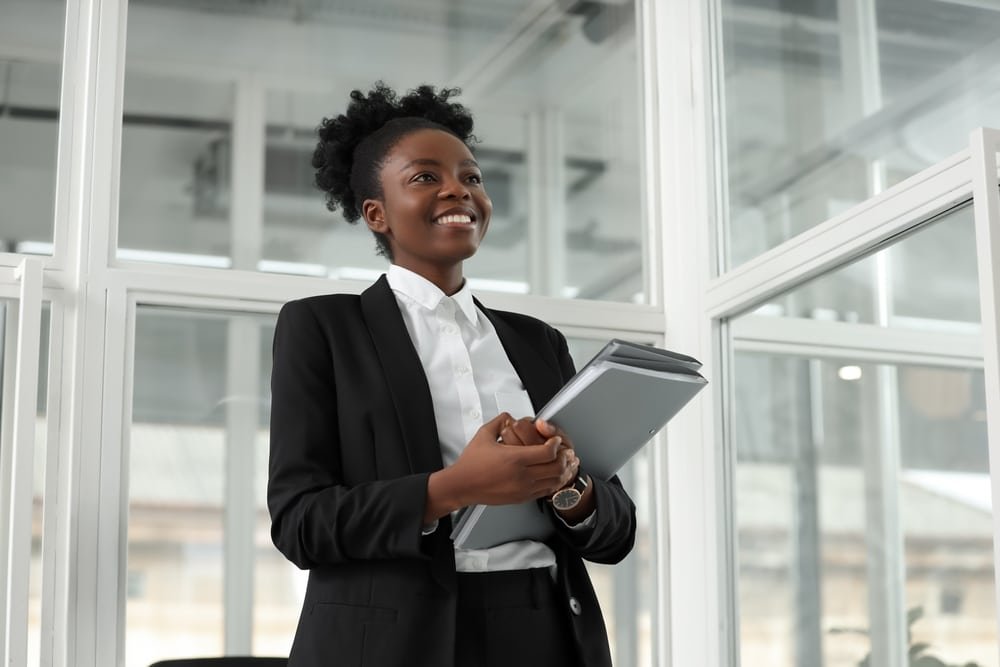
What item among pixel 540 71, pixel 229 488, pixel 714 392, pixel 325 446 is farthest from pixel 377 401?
pixel 540 71

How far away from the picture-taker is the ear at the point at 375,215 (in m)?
1.98

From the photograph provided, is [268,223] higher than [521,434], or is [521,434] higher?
[268,223]

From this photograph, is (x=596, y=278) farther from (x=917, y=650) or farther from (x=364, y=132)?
(x=917, y=650)

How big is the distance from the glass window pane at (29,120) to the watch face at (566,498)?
1.48 m

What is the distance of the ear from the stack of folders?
0.52 metres

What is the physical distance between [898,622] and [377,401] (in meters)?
1.13

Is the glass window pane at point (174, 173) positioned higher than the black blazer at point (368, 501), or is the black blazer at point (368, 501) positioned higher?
the glass window pane at point (174, 173)

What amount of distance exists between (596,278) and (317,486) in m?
1.56

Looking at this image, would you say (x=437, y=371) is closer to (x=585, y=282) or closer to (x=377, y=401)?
(x=377, y=401)

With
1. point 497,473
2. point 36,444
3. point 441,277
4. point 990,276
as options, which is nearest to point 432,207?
point 441,277

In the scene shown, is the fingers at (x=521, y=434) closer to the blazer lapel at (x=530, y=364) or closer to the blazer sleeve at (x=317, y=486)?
the blazer sleeve at (x=317, y=486)

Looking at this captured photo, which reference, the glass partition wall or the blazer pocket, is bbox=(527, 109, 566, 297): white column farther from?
the blazer pocket

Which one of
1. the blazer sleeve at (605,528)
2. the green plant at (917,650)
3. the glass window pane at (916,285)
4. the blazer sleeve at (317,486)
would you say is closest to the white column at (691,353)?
the glass window pane at (916,285)

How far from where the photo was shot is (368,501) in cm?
153
